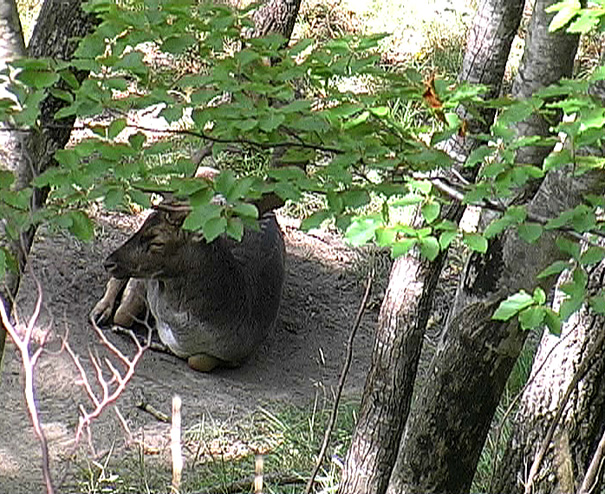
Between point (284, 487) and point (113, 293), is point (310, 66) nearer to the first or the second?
point (284, 487)

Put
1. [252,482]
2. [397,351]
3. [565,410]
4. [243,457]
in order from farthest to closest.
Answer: [243,457] < [252,482] < [397,351] < [565,410]

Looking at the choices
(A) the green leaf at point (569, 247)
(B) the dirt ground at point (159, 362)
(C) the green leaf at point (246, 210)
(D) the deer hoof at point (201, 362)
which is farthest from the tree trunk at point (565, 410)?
(D) the deer hoof at point (201, 362)

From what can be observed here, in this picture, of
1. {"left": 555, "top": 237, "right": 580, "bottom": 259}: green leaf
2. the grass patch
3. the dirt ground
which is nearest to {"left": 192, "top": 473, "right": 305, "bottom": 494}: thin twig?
the grass patch

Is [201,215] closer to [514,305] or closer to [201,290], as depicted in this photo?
[514,305]

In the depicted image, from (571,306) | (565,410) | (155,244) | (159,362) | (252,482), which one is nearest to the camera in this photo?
(571,306)

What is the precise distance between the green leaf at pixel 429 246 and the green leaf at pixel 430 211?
38 millimetres

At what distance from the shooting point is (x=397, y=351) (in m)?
4.45

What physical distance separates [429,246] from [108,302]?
207 inches

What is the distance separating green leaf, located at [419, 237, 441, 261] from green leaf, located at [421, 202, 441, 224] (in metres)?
0.04

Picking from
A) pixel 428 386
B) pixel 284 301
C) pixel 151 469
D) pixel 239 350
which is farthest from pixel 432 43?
pixel 428 386

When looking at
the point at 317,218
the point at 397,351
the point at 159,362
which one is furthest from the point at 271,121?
the point at 159,362

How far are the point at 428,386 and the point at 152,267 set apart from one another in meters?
3.70

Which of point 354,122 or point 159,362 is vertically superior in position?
point 354,122

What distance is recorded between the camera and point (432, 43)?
1140 cm
